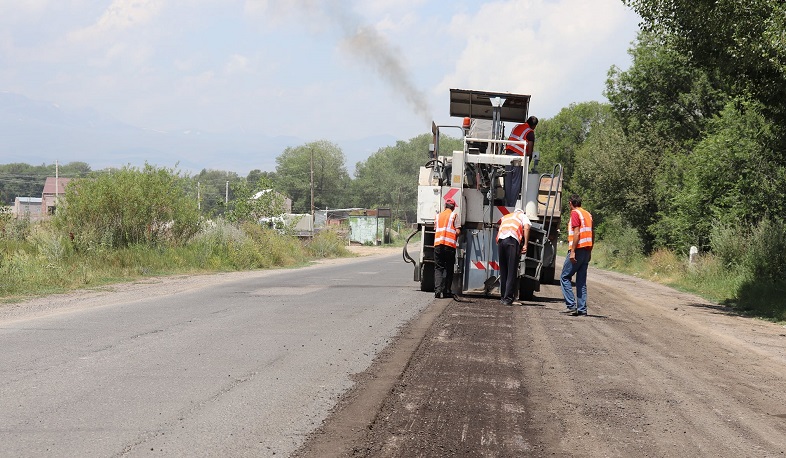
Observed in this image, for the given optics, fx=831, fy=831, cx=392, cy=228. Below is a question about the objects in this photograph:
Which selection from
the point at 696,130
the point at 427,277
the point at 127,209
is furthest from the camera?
the point at 696,130

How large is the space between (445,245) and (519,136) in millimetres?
2692

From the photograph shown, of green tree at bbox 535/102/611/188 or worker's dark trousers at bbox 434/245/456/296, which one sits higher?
green tree at bbox 535/102/611/188

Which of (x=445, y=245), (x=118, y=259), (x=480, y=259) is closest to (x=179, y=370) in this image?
(x=445, y=245)

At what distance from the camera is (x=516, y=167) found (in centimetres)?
1554

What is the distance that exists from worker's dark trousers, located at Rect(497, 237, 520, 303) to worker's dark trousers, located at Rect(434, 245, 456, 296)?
0.90 meters

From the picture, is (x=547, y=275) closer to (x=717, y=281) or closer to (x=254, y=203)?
(x=717, y=281)

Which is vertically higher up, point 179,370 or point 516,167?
point 516,167

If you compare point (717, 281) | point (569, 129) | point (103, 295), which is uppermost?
point (569, 129)

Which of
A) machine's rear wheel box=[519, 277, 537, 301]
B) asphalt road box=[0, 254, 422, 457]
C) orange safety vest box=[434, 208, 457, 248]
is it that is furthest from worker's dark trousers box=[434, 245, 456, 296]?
machine's rear wheel box=[519, 277, 537, 301]

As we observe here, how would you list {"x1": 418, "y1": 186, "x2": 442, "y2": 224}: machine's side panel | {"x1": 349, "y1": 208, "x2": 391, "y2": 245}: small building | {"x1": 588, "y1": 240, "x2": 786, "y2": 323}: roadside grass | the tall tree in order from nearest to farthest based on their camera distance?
{"x1": 418, "y1": 186, "x2": 442, "y2": 224}: machine's side panel
{"x1": 588, "y1": 240, "x2": 786, "y2": 323}: roadside grass
the tall tree
{"x1": 349, "y1": 208, "x2": 391, "y2": 245}: small building

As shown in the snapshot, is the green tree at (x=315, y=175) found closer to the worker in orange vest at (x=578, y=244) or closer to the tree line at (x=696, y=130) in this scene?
the tree line at (x=696, y=130)

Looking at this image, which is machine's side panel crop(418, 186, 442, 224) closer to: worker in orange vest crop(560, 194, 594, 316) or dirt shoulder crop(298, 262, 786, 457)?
worker in orange vest crop(560, 194, 594, 316)

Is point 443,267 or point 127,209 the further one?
point 127,209

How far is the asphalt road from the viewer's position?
5.46 meters
